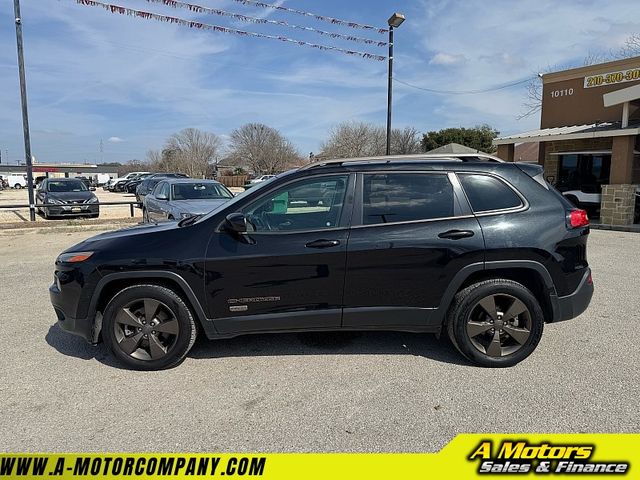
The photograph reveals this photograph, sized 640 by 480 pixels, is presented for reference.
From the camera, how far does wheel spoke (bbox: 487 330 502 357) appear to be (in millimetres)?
3545

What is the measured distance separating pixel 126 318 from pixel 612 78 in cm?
1763

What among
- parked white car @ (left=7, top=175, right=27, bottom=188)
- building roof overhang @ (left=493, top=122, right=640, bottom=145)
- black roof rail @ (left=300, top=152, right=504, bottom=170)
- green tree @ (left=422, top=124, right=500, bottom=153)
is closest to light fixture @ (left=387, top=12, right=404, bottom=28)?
building roof overhang @ (left=493, top=122, right=640, bottom=145)

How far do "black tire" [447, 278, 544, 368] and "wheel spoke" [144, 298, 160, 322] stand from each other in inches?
98.0

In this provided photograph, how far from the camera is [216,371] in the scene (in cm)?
353

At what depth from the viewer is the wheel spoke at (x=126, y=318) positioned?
3504mm

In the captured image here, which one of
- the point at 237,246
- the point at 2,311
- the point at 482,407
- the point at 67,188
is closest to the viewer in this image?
the point at 482,407

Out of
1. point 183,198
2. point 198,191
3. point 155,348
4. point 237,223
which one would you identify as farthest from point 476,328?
point 198,191

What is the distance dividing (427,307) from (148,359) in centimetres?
240

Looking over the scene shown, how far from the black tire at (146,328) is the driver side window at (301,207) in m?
0.96

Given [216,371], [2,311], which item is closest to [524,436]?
[216,371]

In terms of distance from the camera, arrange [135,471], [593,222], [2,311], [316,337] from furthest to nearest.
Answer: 1. [593,222]
2. [2,311]
3. [316,337]
4. [135,471]

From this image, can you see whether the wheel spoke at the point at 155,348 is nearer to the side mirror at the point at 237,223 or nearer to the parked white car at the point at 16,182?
the side mirror at the point at 237,223

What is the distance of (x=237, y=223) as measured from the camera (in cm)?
336

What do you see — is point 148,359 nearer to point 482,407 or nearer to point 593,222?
point 482,407
